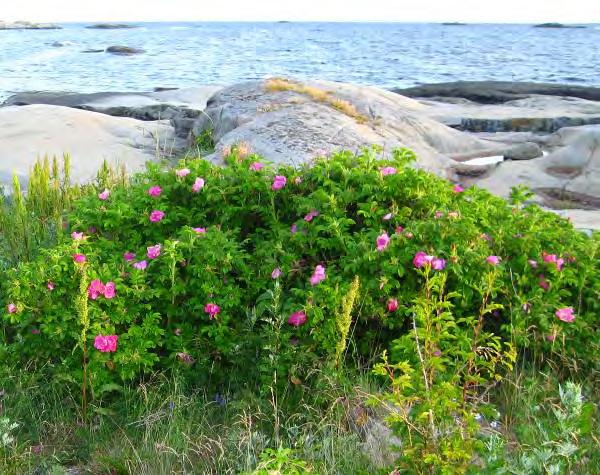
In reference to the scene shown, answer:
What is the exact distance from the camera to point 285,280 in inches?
165

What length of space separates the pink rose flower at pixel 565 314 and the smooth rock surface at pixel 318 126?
449 cm

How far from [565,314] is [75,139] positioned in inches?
355

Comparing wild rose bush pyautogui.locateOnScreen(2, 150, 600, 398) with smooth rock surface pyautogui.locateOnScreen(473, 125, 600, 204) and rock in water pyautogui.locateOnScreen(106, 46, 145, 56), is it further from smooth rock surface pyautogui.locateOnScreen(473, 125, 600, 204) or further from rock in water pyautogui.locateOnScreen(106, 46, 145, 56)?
rock in water pyautogui.locateOnScreen(106, 46, 145, 56)

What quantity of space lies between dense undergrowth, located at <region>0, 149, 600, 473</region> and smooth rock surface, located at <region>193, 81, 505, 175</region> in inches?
145

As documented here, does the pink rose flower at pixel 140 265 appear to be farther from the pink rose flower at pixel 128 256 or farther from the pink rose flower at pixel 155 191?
the pink rose flower at pixel 155 191

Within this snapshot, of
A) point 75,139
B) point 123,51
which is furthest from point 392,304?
point 123,51

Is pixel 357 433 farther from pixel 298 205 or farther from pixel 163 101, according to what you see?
pixel 163 101

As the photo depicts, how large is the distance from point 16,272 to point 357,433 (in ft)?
7.24

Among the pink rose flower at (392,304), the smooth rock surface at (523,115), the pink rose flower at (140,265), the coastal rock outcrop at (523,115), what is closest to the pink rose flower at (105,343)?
the pink rose flower at (140,265)

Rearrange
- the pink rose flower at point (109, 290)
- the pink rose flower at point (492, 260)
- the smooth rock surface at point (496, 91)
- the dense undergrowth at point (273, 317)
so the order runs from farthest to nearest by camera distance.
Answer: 1. the smooth rock surface at point (496, 91)
2. the pink rose flower at point (492, 260)
3. the pink rose flower at point (109, 290)
4. the dense undergrowth at point (273, 317)

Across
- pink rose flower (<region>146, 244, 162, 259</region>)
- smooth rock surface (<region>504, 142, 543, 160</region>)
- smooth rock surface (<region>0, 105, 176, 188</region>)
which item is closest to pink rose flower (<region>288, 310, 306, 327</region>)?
pink rose flower (<region>146, 244, 162, 259</region>)

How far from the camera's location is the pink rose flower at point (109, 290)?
388 cm

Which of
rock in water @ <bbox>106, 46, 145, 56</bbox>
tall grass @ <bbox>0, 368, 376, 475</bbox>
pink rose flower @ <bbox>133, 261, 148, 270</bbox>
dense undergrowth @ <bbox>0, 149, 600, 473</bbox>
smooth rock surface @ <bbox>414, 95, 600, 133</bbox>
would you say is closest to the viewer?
tall grass @ <bbox>0, 368, 376, 475</bbox>

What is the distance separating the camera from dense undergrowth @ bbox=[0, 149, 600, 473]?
3525 mm
